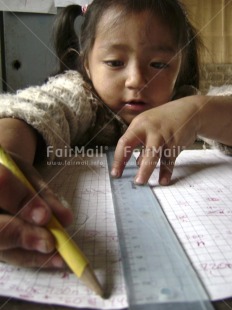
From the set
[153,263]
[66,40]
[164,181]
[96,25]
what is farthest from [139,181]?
[66,40]

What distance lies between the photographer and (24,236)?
7.9 inches

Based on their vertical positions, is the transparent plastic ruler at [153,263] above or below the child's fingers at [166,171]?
below

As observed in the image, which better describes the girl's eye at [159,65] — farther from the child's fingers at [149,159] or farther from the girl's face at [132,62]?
the child's fingers at [149,159]

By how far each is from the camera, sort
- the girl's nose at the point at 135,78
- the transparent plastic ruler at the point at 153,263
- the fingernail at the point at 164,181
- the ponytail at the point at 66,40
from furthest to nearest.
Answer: the ponytail at the point at 66,40, the girl's nose at the point at 135,78, the fingernail at the point at 164,181, the transparent plastic ruler at the point at 153,263

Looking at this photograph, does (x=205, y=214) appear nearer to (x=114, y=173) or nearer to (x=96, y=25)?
(x=114, y=173)

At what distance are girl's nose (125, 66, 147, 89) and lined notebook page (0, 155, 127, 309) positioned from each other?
1.01 ft

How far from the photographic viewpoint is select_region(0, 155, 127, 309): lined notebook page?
0.19 meters

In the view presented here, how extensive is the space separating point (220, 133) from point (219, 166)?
88 mm

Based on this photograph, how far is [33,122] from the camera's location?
1.30 feet

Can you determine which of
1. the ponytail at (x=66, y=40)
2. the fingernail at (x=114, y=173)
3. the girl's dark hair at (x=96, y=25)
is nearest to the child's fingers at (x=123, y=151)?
the fingernail at (x=114, y=173)

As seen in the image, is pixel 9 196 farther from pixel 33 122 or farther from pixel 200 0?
pixel 200 0

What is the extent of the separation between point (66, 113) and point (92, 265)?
351mm

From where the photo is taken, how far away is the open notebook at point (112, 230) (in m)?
0.19

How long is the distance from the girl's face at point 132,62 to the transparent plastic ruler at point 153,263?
0.37m
